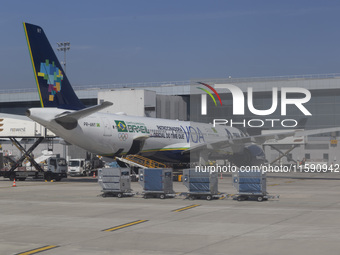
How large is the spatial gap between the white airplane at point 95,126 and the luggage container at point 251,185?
1069 cm

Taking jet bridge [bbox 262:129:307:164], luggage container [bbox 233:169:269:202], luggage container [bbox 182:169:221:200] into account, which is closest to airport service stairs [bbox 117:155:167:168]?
luggage container [bbox 182:169:221:200]

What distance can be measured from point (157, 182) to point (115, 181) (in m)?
2.43

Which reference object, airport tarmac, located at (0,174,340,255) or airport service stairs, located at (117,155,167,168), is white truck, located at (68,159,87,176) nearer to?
airport service stairs, located at (117,155,167,168)

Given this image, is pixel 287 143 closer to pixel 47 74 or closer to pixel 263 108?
pixel 263 108

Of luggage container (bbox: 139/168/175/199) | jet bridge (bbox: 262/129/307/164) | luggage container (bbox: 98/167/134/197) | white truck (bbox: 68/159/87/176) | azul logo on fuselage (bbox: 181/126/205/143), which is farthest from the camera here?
jet bridge (bbox: 262/129/307/164)

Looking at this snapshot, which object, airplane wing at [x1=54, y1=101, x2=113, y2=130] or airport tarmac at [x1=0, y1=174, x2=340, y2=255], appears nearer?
airport tarmac at [x1=0, y1=174, x2=340, y2=255]

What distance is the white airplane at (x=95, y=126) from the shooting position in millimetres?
38500

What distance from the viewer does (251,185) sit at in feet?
87.6

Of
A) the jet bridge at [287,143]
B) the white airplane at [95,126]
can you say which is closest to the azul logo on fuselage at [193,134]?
the white airplane at [95,126]

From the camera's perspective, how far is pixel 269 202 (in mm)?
25875

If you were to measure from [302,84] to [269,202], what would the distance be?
60.3 metres

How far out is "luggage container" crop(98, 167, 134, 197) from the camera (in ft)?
95.0

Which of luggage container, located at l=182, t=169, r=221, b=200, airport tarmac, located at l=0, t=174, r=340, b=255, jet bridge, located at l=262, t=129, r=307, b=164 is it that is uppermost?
jet bridge, located at l=262, t=129, r=307, b=164

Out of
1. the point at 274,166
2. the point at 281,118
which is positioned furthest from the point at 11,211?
the point at 281,118
